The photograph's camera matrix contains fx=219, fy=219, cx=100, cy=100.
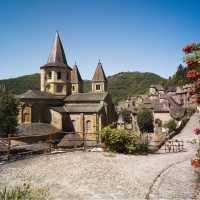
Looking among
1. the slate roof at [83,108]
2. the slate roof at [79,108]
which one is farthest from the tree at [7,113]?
the slate roof at [83,108]

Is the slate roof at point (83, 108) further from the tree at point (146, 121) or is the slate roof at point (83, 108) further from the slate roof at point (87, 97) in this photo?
the tree at point (146, 121)

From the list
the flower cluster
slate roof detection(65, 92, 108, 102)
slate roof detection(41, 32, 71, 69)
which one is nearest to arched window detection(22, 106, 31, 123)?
slate roof detection(65, 92, 108, 102)

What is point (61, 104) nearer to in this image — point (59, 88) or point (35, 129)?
point (59, 88)

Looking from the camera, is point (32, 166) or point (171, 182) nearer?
point (171, 182)

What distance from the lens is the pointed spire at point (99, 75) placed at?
4769 cm

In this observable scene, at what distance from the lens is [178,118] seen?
4372 centimetres

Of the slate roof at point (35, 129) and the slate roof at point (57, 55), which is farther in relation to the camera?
the slate roof at point (57, 55)

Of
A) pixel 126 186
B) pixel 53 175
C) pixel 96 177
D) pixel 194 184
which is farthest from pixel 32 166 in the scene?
pixel 194 184

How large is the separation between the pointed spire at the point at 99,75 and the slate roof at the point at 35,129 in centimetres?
1694

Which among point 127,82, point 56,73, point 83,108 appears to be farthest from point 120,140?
point 127,82

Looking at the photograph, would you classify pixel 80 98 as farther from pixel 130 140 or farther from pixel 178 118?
pixel 130 140

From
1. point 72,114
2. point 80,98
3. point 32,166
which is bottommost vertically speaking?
point 32,166

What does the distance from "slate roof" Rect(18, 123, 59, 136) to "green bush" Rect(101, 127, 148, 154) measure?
19.2 metres

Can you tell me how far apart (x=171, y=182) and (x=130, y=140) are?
5361mm
